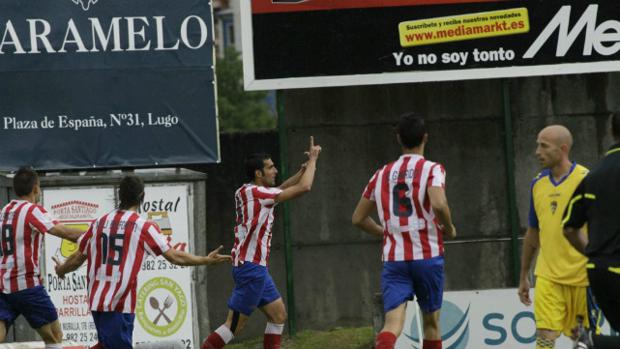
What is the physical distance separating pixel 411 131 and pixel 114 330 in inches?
104

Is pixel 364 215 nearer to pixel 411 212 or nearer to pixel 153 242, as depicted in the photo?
pixel 411 212

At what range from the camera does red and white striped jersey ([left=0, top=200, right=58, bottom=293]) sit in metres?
10.8

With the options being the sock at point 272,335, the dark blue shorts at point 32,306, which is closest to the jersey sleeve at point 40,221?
the dark blue shorts at point 32,306

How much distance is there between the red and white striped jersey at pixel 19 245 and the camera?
10781mm

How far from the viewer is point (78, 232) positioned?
10359mm

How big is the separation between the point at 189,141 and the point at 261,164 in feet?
7.76

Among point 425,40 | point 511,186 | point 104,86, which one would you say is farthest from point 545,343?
point 104,86

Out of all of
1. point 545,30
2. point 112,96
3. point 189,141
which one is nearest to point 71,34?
point 112,96

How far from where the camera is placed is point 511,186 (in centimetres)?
1409

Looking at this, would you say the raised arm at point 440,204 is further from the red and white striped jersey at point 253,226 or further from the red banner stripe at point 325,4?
the red banner stripe at point 325,4

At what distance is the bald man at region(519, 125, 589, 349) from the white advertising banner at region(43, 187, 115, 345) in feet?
17.5

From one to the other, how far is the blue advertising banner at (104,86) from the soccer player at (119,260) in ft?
13.8

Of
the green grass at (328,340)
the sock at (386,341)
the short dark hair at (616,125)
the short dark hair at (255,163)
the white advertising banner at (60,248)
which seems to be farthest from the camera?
the green grass at (328,340)

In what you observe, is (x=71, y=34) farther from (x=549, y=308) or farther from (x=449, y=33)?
(x=549, y=308)
